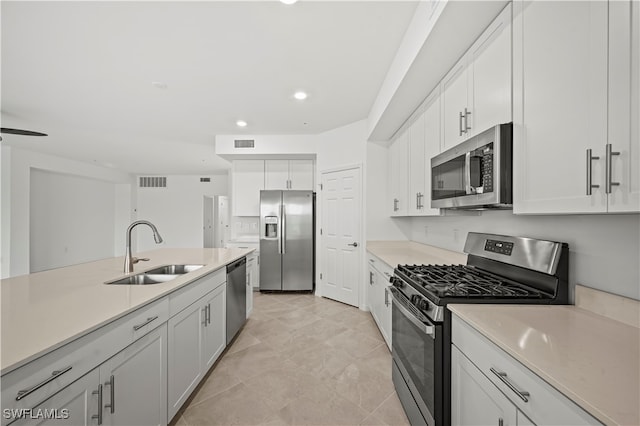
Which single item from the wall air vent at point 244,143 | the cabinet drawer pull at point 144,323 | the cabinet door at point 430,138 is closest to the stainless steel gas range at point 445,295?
the cabinet door at point 430,138

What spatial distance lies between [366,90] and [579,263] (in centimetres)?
247

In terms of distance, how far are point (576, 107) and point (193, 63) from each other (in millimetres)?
2747

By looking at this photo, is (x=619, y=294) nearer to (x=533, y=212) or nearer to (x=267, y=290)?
(x=533, y=212)

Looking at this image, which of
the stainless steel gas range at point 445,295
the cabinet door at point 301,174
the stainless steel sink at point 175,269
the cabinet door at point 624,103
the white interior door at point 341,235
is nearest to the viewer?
the cabinet door at point 624,103

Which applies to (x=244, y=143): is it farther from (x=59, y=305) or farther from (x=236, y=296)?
(x=59, y=305)

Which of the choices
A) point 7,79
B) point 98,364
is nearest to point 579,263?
point 98,364

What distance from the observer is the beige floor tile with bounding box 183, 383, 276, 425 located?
1.76m

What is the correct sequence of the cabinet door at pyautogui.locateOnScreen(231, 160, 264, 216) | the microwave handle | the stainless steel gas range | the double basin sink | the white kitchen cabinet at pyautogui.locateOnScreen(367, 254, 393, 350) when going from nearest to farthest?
the stainless steel gas range
the microwave handle
the double basin sink
the white kitchen cabinet at pyautogui.locateOnScreen(367, 254, 393, 350)
the cabinet door at pyautogui.locateOnScreen(231, 160, 264, 216)

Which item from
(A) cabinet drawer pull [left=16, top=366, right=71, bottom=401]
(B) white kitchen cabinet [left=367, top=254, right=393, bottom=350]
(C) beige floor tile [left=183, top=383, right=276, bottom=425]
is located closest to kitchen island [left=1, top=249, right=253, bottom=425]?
(A) cabinet drawer pull [left=16, top=366, right=71, bottom=401]

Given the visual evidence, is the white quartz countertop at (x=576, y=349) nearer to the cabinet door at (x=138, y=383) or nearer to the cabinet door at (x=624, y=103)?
the cabinet door at (x=624, y=103)

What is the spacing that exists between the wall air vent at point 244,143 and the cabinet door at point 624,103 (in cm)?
444

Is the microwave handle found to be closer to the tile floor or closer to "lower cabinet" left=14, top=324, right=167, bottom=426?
the tile floor

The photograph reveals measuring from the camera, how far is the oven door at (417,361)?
1.30 m

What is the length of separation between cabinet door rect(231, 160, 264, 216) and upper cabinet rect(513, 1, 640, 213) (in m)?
4.42
